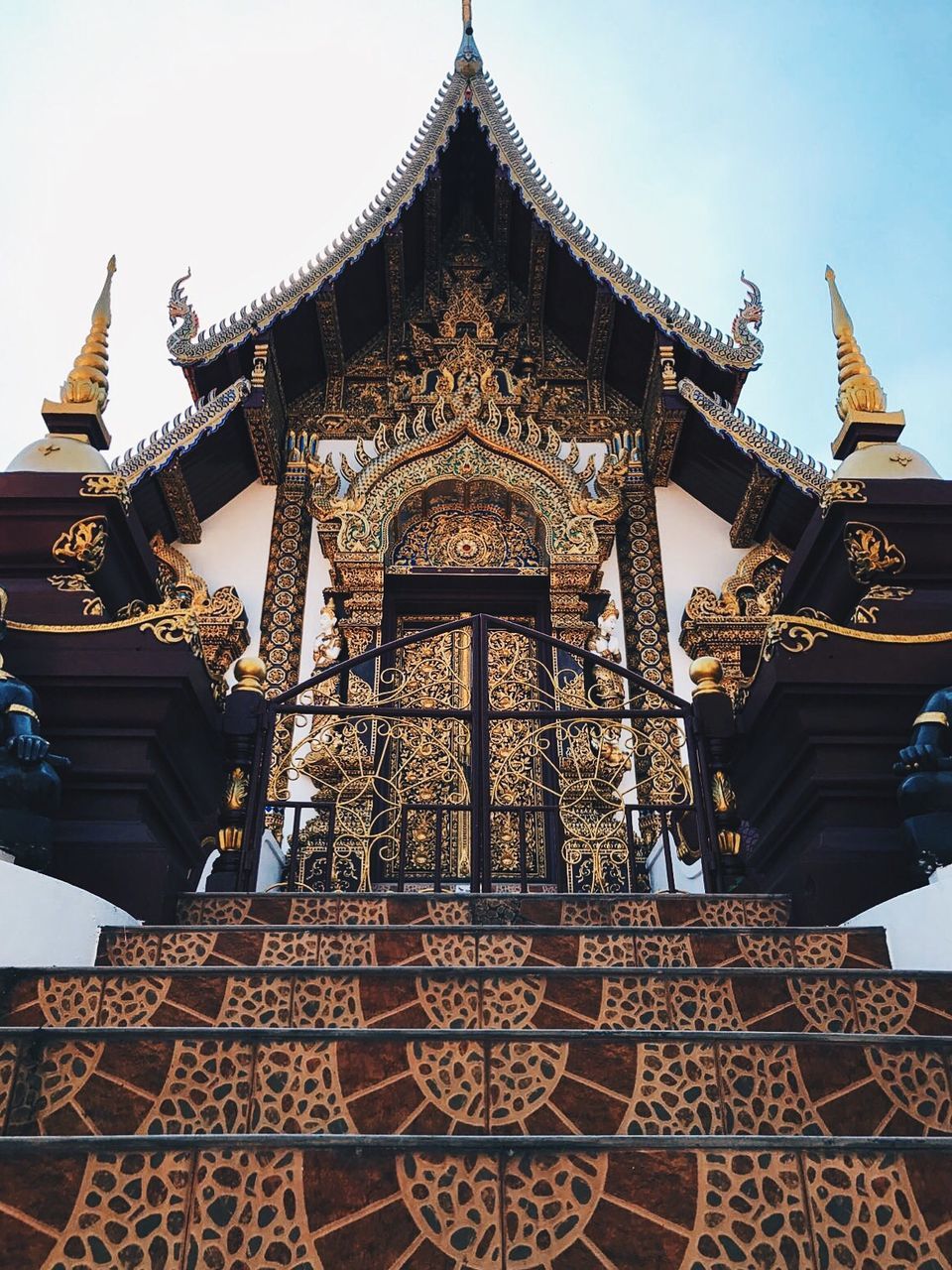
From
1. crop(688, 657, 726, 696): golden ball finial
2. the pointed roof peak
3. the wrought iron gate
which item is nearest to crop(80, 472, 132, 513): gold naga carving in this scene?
the wrought iron gate

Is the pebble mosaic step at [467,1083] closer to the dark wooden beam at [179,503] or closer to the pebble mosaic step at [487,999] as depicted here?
the pebble mosaic step at [487,999]

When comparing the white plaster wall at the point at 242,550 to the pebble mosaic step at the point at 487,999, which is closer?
the pebble mosaic step at the point at 487,999

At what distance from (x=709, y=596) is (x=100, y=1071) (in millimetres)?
4749

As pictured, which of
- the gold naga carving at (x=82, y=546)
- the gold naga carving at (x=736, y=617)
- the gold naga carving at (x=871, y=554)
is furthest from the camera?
the gold naga carving at (x=736, y=617)

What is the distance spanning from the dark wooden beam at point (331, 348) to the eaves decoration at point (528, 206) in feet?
0.87

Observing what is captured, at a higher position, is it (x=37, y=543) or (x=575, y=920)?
(x=37, y=543)

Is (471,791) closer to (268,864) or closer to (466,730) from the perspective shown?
(268,864)

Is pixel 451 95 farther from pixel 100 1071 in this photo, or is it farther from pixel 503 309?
pixel 100 1071

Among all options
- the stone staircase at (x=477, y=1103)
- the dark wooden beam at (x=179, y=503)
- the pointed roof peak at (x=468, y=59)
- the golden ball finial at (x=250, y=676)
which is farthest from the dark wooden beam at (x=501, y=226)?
the stone staircase at (x=477, y=1103)

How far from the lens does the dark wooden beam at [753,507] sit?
566 centimetres

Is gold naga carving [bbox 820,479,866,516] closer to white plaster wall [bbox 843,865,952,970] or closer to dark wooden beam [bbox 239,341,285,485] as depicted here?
white plaster wall [bbox 843,865,952,970]

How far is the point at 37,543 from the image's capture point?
3453mm

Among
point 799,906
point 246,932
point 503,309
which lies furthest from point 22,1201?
point 503,309

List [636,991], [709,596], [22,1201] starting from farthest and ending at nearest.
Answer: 1. [709,596]
2. [636,991]
3. [22,1201]
